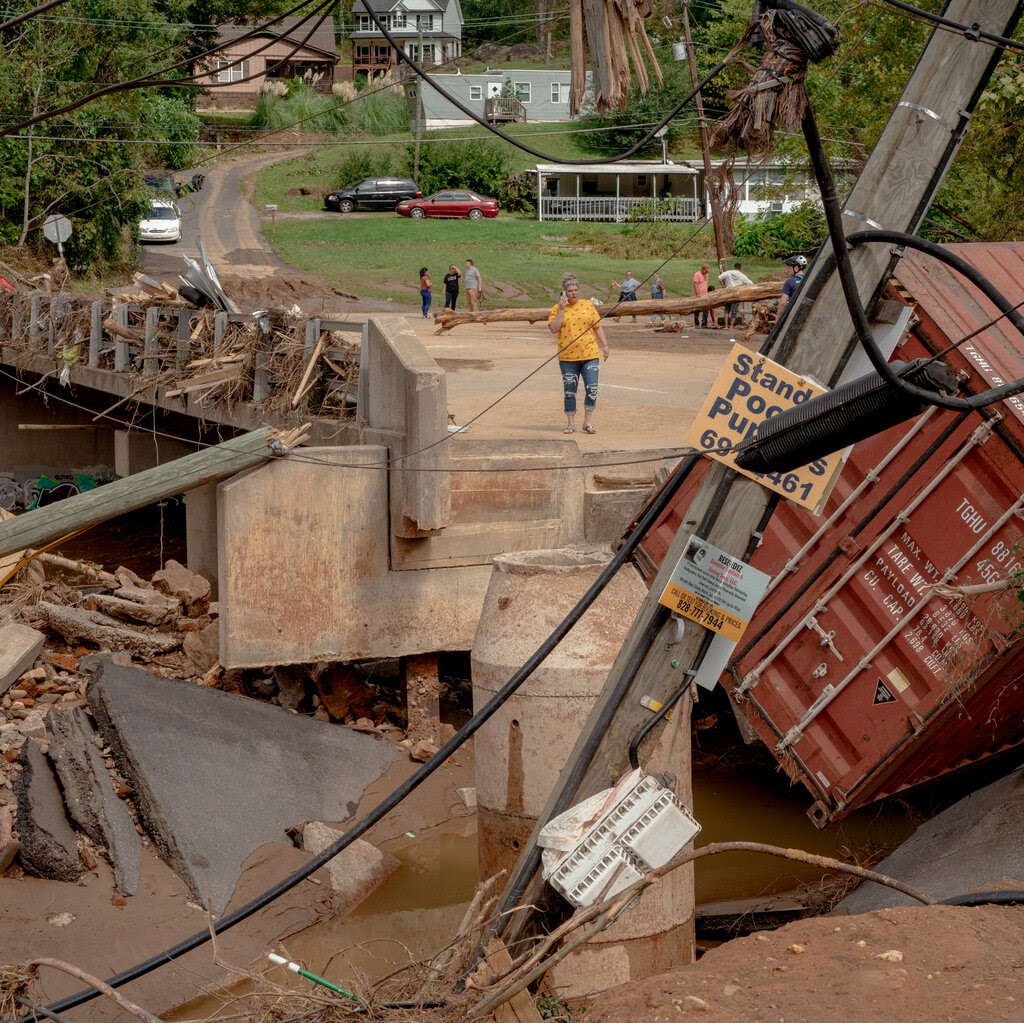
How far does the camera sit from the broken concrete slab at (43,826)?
8.55m

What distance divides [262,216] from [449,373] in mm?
33313

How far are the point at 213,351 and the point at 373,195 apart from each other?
38406 mm

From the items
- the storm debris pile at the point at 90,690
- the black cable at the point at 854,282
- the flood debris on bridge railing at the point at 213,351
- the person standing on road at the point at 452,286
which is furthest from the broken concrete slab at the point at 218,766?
the person standing on road at the point at 452,286

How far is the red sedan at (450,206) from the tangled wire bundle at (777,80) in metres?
46.0

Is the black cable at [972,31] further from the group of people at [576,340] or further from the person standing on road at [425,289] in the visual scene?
the person standing on road at [425,289]

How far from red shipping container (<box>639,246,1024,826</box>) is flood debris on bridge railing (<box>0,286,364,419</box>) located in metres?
5.95

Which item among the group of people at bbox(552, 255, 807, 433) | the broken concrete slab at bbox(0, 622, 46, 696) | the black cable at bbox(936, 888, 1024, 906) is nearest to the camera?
the black cable at bbox(936, 888, 1024, 906)

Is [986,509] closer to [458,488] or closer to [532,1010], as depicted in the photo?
[532,1010]

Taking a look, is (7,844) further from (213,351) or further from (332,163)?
(332,163)

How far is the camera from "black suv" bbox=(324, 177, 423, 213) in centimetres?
5056

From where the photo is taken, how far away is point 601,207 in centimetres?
5369

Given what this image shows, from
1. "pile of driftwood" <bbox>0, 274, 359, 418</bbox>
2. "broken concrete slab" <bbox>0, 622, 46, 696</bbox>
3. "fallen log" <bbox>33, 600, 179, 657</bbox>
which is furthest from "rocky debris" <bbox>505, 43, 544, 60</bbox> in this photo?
"broken concrete slab" <bbox>0, 622, 46, 696</bbox>

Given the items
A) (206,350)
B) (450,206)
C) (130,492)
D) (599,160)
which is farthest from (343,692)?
(450,206)

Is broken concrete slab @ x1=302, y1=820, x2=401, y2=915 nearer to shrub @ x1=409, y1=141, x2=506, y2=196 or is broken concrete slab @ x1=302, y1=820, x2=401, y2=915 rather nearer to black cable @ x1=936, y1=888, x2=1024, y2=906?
black cable @ x1=936, y1=888, x2=1024, y2=906
